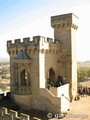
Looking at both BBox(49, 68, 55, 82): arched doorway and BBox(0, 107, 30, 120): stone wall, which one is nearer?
BBox(0, 107, 30, 120): stone wall

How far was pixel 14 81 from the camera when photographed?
30.4m

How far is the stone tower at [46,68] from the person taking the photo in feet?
91.7

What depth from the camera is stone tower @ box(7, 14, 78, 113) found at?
27938 millimetres

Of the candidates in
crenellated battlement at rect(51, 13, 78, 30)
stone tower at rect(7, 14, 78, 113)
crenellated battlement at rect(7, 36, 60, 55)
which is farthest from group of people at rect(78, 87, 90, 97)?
crenellated battlement at rect(51, 13, 78, 30)

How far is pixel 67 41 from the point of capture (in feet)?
107

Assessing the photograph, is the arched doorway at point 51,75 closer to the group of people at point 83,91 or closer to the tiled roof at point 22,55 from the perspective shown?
the tiled roof at point 22,55

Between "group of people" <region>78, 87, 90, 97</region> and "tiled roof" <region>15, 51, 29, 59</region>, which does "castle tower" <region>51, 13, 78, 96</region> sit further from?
"tiled roof" <region>15, 51, 29, 59</region>

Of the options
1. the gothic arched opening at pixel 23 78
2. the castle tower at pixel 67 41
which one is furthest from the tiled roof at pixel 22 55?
the castle tower at pixel 67 41

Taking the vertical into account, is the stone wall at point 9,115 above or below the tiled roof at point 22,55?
below

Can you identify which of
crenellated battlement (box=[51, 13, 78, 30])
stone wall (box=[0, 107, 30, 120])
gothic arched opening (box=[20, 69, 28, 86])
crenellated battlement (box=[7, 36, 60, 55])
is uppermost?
crenellated battlement (box=[51, 13, 78, 30])

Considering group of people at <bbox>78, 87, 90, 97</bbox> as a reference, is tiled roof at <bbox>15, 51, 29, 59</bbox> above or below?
above

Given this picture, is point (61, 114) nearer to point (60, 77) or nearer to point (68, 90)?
point (68, 90)

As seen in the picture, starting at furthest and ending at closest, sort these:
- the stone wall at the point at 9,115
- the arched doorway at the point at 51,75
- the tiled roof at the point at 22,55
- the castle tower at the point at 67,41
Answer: the arched doorway at the point at 51,75 < the castle tower at the point at 67,41 < the tiled roof at the point at 22,55 < the stone wall at the point at 9,115

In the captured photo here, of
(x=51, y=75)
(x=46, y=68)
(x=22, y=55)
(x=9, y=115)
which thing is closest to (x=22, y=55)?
(x=22, y=55)
